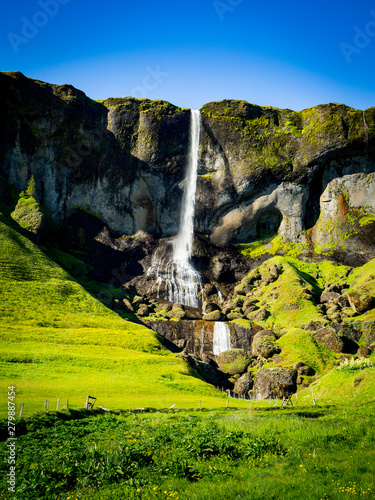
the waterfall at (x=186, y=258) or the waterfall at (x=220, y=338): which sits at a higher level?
the waterfall at (x=186, y=258)

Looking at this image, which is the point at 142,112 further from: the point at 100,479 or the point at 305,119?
the point at 100,479

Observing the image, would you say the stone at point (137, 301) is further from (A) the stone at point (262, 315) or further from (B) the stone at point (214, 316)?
(A) the stone at point (262, 315)

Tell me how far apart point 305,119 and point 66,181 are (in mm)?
65809

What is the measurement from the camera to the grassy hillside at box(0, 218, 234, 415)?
31.5 m

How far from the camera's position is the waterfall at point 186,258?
285 ft

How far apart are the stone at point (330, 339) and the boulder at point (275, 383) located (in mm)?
12913

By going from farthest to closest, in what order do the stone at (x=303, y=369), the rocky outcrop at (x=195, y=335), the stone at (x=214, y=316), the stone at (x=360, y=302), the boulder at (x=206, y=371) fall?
the stone at (x=214, y=316) < the stone at (x=360, y=302) < the rocky outcrop at (x=195, y=335) < the stone at (x=303, y=369) < the boulder at (x=206, y=371)

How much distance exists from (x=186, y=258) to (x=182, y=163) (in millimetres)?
25919

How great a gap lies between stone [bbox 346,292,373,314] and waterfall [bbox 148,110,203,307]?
32.6 meters

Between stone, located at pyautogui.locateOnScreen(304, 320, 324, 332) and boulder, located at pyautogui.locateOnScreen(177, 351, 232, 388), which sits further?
stone, located at pyautogui.locateOnScreen(304, 320, 324, 332)

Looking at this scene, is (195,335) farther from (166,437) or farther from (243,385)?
(166,437)

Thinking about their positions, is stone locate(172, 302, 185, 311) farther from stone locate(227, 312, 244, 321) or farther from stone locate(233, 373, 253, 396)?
stone locate(233, 373, 253, 396)

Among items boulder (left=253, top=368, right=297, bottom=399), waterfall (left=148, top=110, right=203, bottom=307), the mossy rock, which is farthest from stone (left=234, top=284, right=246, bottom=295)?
the mossy rock

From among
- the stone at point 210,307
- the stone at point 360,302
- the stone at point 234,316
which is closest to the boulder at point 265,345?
the stone at point 234,316
